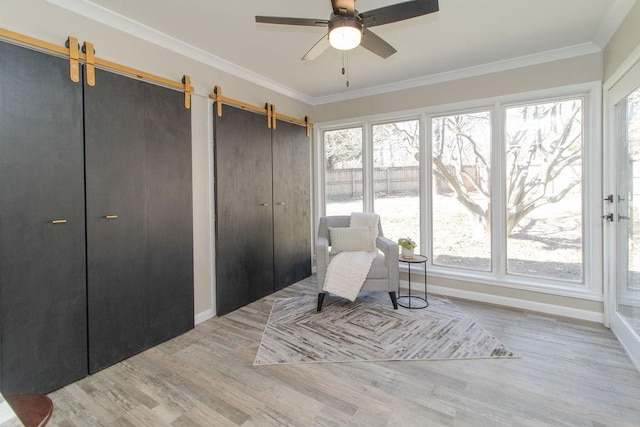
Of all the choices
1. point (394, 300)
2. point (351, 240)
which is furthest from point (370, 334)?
point (351, 240)

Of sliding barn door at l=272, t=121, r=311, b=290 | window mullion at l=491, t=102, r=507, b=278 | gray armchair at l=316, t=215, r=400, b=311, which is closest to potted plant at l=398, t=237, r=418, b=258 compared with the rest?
gray armchair at l=316, t=215, r=400, b=311

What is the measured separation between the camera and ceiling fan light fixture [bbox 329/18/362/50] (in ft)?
5.66

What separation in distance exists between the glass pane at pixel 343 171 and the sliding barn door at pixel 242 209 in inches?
45.0

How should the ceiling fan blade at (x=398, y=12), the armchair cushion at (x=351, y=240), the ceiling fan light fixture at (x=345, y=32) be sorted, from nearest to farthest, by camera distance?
the ceiling fan blade at (x=398, y=12) < the ceiling fan light fixture at (x=345, y=32) < the armchair cushion at (x=351, y=240)

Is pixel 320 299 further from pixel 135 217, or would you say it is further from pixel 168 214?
pixel 135 217

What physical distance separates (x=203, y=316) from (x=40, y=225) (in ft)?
5.13

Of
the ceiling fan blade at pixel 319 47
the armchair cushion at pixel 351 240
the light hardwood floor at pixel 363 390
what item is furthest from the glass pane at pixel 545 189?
the ceiling fan blade at pixel 319 47

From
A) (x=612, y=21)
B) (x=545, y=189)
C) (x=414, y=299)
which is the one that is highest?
(x=612, y=21)

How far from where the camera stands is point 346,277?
Answer: 3150mm

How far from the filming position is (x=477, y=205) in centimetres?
357

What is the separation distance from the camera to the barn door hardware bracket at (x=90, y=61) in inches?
83.1

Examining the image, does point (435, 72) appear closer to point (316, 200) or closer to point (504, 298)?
point (316, 200)

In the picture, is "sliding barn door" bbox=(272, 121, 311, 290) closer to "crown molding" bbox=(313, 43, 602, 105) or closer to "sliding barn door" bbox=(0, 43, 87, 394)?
"crown molding" bbox=(313, 43, 602, 105)

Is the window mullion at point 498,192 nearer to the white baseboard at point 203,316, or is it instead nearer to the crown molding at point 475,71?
the crown molding at point 475,71
